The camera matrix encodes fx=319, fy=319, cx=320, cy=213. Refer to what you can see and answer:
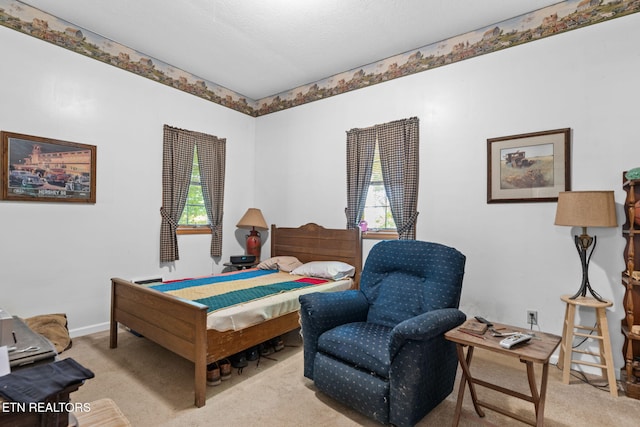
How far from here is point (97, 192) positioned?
347cm

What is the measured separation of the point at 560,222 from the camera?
2527 mm

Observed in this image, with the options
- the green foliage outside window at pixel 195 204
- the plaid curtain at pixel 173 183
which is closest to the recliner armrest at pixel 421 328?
the plaid curtain at pixel 173 183

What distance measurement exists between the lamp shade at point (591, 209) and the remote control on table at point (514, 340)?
123 centimetres

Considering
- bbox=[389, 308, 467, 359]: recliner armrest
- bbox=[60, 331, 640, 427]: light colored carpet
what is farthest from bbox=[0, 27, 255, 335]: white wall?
bbox=[389, 308, 467, 359]: recliner armrest

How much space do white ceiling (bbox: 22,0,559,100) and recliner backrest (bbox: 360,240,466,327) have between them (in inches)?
86.8

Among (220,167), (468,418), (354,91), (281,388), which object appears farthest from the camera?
(220,167)

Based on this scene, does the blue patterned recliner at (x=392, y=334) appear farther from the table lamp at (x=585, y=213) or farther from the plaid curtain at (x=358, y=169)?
the plaid curtain at (x=358, y=169)

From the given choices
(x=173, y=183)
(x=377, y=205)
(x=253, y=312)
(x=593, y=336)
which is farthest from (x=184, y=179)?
(x=593, y=336)

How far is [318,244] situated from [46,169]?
3042 millimetres

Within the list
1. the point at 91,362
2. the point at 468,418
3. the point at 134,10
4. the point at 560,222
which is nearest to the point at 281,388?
the point at 468,418

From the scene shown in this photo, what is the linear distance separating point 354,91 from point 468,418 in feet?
11.9

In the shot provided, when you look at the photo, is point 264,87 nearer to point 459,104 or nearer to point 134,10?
point 134,10

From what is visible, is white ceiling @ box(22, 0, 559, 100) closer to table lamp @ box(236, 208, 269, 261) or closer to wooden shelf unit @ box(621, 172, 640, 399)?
wooden shelf unit @ box(621, 172, 640, 399)

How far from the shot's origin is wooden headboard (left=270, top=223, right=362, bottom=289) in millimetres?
3982
